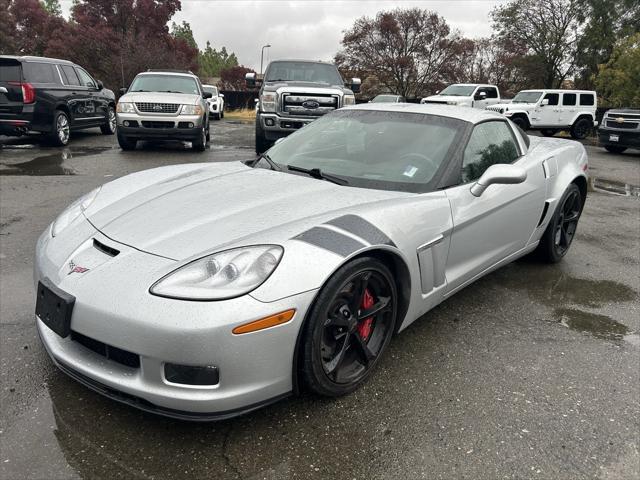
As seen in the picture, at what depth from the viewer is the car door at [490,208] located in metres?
2.99

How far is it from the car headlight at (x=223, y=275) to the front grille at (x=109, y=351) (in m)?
0.28

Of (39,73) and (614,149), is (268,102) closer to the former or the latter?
(39,73)

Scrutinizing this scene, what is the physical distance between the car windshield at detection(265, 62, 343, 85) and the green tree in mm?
16404

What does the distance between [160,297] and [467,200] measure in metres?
1.87

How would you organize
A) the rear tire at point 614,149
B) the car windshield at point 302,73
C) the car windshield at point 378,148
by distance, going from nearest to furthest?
the car windshield at point 378,148 < the car windshield at point 302,73 < the rear tire at point 614,149

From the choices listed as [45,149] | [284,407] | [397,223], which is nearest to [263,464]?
[284,407]

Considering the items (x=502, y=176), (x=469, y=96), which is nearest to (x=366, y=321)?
(x=502, y=176)

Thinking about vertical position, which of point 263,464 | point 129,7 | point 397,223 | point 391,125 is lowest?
point 263,464

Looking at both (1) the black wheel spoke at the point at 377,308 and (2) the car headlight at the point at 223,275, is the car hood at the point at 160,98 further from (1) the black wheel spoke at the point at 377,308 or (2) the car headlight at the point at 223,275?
(2) the car headlight at the point at 223,275

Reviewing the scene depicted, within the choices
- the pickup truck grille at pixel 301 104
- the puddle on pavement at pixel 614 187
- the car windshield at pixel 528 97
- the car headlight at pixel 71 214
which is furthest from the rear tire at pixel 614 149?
the car headlight at pixel 71 214

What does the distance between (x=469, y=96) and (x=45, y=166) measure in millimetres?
16628

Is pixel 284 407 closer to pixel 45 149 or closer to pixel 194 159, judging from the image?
pixel 194 159

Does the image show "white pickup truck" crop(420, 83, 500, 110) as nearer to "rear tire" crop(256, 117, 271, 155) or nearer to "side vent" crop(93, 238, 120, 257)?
"rear tire" crop(256, 117, 271, 155)

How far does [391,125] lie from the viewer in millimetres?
3428
